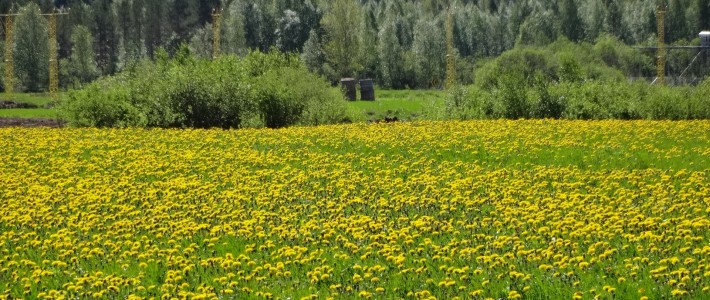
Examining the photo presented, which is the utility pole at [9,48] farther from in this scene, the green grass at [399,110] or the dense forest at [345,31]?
the dense forest at [345,31]

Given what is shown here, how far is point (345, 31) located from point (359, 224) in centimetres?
11424

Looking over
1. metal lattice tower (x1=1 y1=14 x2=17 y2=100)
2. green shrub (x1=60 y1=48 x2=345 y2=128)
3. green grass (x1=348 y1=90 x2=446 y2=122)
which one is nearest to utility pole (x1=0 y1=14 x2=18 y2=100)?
metal lattice tower (x1=1 y1=14 x2=17 y2=100)

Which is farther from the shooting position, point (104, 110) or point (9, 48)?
point (9, 48)

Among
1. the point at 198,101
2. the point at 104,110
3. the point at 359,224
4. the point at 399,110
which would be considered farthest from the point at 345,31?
the point at 359,224

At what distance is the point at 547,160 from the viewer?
76.7ft

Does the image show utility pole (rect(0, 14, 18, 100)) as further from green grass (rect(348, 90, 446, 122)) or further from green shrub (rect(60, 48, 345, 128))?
green shrub (rect(60, 48, 345, 128))

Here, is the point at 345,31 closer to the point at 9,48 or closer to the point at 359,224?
the point at 9,48

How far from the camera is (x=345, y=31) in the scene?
12775 centimetres

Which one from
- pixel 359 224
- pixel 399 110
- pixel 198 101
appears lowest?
pixel 399 110

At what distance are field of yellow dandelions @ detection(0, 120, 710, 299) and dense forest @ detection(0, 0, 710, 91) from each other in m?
94.2

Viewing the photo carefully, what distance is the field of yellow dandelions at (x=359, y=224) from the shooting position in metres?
11.8

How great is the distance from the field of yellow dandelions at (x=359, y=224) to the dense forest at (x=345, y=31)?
309ft

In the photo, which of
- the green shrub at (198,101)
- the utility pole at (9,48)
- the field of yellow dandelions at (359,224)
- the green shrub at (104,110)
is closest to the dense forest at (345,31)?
the utility pole at (9,48)

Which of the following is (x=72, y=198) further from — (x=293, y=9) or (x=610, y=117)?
(x=293, y=9)
